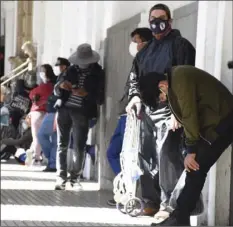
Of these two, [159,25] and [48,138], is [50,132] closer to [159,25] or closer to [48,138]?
[48,138]

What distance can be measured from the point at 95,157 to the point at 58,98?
133 cm

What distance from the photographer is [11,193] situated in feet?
31.1

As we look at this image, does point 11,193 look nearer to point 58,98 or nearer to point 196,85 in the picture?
point 58,98

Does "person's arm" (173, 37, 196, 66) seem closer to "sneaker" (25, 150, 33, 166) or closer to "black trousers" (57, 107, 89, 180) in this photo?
"black trousers" (57, 107, 89, 180)

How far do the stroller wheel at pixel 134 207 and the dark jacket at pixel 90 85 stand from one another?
229 centimetres

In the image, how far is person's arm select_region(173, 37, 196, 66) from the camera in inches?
277

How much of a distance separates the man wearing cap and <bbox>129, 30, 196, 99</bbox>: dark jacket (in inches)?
89.1

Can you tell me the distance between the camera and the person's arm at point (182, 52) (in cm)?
704

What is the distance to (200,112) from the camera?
573cm

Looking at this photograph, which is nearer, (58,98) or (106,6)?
(58,98)

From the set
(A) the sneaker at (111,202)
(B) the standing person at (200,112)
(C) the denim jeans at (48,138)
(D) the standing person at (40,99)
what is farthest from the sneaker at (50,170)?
(B) the standing person at (200,112)

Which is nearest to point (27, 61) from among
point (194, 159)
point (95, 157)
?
point (95, 157)

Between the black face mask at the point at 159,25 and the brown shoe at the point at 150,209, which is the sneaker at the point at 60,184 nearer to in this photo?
the brown shoe at the point at 150,209

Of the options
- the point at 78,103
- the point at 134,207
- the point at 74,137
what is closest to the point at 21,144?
the point at 74,137
